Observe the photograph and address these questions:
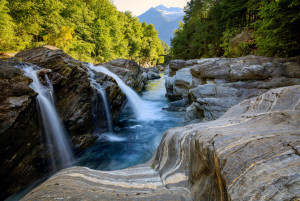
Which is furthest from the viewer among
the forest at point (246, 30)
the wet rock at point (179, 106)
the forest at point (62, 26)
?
the forest at point (62, 26)

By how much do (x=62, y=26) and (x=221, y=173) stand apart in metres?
20.1

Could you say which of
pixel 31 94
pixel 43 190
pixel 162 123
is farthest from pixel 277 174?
pixel 162 123

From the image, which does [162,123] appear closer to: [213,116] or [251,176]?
[213,116]

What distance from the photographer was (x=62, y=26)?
1540cm

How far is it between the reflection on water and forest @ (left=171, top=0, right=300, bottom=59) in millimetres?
6765

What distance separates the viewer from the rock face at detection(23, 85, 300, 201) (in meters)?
1.18

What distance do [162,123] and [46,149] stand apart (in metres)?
6.76

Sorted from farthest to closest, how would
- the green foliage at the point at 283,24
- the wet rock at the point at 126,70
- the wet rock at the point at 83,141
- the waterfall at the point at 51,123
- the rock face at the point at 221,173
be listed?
the wet rock at the point at 126,70 < the wet rock at the point at 83,141 < the waterfall at the point at 51,123 < the green foliage at the point at 283,24 < the rock face at the point at 221,173

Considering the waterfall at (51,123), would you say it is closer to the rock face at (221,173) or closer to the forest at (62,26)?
the rock face at (221,173)

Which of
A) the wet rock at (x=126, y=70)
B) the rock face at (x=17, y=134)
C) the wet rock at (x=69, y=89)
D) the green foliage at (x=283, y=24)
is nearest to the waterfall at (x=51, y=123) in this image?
the wet rock at (x=69, y=89)

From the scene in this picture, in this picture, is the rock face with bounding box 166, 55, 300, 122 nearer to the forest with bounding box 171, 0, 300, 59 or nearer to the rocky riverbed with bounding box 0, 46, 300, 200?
the rocky riverbed with bounding box 0, 46, 300, 200

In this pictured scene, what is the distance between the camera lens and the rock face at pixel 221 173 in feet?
3.88

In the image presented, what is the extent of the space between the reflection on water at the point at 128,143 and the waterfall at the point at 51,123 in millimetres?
674

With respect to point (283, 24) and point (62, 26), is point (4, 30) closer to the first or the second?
point (62, 26)
